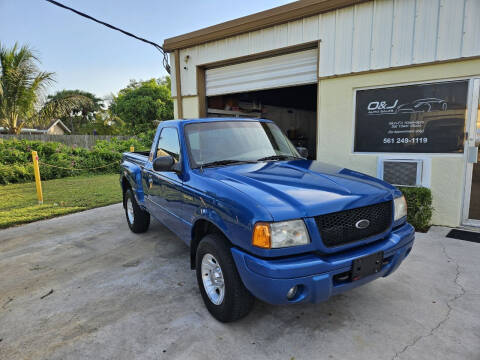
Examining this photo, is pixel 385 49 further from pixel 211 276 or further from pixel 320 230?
pixel 211 276

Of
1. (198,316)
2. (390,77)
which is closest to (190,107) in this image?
(390,77)

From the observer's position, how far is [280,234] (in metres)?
2.01

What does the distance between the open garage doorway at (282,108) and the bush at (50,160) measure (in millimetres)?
5920

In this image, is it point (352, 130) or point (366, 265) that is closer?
point (366, 265)

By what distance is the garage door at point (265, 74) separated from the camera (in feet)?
20.6

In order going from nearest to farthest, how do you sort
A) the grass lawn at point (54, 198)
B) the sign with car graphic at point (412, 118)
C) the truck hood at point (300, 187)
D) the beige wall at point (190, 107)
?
the truck hood at point (300, 187) < the sign with car graphic at point (412, 118) < the grass lawn at point (54, 198) < the beige wall at point (190, 107)

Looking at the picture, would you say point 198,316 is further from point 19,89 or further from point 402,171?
point 19,89

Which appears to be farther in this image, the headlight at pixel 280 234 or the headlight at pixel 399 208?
the headlight at pixel 399 208

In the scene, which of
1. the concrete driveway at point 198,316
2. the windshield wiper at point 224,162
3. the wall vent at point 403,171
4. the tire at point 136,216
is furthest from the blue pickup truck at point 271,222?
the wall vent at point 403,171

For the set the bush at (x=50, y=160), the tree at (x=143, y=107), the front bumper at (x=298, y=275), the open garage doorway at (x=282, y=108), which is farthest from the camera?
the tree at (x=143, y=107)

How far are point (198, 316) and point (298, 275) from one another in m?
1.18

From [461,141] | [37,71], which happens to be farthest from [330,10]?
[37,71]

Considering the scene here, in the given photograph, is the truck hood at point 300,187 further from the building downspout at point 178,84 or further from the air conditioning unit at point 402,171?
the building downspout at point 178,84

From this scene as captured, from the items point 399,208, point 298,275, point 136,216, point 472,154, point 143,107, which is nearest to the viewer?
point 298,275
